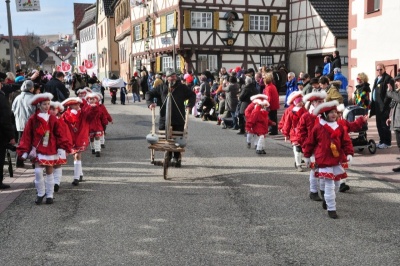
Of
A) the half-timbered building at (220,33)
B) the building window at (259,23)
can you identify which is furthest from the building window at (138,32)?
the building window at (259,23)

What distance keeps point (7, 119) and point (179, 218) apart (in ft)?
12.3

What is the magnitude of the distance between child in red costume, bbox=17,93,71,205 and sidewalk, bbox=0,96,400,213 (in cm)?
62

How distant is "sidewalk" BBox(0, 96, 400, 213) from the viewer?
8477 millimetres

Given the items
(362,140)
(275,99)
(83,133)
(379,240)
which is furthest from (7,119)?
(275,99)

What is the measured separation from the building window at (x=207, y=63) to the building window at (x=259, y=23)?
330 cm

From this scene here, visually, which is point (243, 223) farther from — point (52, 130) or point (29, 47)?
point (29, 47)

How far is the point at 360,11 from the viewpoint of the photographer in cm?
2041

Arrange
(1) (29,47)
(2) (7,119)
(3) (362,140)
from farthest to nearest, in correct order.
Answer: (1) (29,47) → (3) (362,140) → (2) (7,119)

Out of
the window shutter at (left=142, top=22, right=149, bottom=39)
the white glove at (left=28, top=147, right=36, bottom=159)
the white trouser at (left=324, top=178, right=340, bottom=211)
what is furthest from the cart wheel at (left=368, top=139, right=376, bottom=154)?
the window shutter at (left=142, top=22, right=149, bottom=39)

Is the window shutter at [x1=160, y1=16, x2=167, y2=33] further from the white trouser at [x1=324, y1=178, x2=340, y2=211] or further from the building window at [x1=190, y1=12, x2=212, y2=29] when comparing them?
the white trouser at [x1=324, y1=178, x2=340, y2=211]

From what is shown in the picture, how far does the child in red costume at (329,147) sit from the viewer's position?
6910 mm

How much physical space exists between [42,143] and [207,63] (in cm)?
2619

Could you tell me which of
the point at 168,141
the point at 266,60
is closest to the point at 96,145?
the point at 168,141

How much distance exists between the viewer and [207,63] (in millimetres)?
33312
